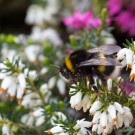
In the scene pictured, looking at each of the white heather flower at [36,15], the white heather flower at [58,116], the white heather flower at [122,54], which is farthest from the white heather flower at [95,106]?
the white heather flower at [36,15]

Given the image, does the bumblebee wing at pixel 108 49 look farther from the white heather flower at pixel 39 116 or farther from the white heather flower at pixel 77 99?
the white heather flower at pixel 39 116

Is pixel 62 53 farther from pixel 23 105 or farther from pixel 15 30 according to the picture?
pixel 15 30

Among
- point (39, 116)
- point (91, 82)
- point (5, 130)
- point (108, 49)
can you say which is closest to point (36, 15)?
point (39, 116)

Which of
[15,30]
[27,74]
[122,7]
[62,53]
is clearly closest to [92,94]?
[27,74]

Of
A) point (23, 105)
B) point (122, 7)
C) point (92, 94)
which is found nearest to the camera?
point (92, 94)

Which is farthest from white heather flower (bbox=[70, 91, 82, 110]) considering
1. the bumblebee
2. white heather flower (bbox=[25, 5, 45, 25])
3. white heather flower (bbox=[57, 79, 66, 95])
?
white heather flower (bbox=[25, 5, 45, 25])

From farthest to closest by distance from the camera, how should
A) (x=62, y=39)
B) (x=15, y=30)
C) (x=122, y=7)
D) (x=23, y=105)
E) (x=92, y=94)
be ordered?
(x=15, y=30) → (x=62, y=39) → (x=122, y=7) → (x=23, y=105) → (x=92, y=94)

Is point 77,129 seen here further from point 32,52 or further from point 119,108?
point 32,52
